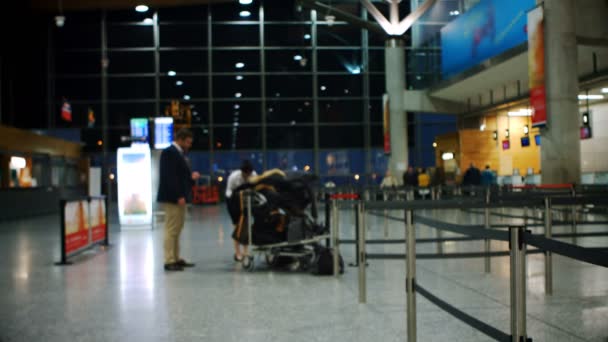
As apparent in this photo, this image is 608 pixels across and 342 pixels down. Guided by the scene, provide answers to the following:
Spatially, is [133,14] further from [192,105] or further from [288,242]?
A: [288,242]

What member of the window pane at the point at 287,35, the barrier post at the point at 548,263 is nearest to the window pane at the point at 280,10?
the window pane at the point at 287,35

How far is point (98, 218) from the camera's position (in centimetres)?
1171

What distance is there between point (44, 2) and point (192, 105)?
8.62 m

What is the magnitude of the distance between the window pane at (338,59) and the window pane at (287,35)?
1.11 meters

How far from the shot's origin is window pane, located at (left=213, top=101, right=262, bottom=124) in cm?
3341

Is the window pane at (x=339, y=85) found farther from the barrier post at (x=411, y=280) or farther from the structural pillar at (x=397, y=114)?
the barrier post at (x=411, y=280)

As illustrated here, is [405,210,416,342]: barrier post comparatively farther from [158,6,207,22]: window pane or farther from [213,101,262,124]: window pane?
[158,6,207,22]: window pane

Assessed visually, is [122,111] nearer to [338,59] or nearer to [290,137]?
[290,137]

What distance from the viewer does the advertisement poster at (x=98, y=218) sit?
36.7 ft

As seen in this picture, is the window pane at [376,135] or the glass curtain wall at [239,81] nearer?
the glass curtain wall at [239,81]

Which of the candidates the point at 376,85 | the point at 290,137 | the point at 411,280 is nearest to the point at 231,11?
the point at 290,137

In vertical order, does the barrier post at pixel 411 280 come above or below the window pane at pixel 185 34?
below

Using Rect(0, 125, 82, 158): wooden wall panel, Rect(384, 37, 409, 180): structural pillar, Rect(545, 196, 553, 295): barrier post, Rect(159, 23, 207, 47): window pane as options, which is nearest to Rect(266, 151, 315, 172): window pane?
Rect(159, 23, 207, 47): window pane

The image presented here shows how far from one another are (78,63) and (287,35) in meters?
11.1
